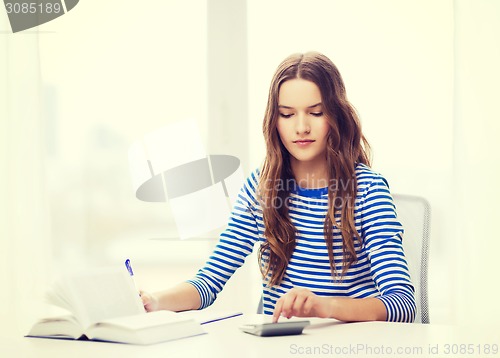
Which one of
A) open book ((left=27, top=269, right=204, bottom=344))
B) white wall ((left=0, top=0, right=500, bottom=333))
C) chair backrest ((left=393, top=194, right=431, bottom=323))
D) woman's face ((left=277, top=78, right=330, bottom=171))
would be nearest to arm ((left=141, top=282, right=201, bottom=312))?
open book ((left=27, top=269, right=204, bottom=344))

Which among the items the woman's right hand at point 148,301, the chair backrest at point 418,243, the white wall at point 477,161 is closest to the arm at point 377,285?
the chair backrest at point 418,243

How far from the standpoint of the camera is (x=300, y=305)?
139cm

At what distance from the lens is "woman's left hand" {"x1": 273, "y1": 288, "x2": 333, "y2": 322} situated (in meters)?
1.37

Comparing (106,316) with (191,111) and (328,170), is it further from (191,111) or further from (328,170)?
(191,111)

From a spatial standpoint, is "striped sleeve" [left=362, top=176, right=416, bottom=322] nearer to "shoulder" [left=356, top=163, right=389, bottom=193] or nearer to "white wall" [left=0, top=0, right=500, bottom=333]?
"shoulder" [left=356, top=163, right=389, bottom=193]

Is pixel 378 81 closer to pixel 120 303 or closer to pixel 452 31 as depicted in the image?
pixel 452 31

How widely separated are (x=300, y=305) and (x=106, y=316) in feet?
1.21

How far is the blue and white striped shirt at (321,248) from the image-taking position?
1.65 metres

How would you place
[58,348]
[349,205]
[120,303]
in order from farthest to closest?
1. [349,205]
2. [120,303]
3. [58,348]

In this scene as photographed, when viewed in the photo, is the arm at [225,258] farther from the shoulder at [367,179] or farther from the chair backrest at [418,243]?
the chair backrest at [418,243]

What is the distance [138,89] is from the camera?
3.04 m

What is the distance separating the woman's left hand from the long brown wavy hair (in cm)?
32

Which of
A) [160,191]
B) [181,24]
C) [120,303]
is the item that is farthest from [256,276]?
[120,303]

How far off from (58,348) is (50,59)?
6.68ft
